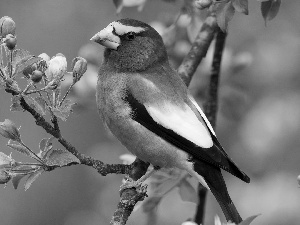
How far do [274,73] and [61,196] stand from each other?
3.35 metres

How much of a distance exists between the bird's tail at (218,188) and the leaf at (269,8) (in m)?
1.13

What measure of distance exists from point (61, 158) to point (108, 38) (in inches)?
61.7

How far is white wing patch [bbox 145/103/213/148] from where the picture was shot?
16.3 feet

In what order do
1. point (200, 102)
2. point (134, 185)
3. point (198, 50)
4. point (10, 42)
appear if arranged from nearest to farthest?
point (10, 42) < point (134, 185) < point (198, 50) < point (200, 102)

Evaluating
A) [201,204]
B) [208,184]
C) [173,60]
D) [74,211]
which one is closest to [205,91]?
[173,60]

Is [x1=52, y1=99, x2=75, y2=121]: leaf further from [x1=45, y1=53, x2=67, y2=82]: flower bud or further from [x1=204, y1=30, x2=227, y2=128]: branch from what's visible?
[x1=204, y1=30, x2=227, y2=128]: branch

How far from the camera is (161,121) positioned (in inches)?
196

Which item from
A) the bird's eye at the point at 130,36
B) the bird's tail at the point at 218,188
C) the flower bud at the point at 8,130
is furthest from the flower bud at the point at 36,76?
the bird's eye at the point at 130,36

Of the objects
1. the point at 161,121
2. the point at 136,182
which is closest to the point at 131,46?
the point at 161,121

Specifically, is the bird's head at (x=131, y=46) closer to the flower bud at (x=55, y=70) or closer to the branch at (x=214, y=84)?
the branch at (x=214, y=84)

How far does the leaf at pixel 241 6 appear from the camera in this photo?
434cm

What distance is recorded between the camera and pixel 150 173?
519cm

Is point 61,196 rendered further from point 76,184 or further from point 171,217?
point 171,217

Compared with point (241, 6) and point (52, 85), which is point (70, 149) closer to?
point (52, 85)
